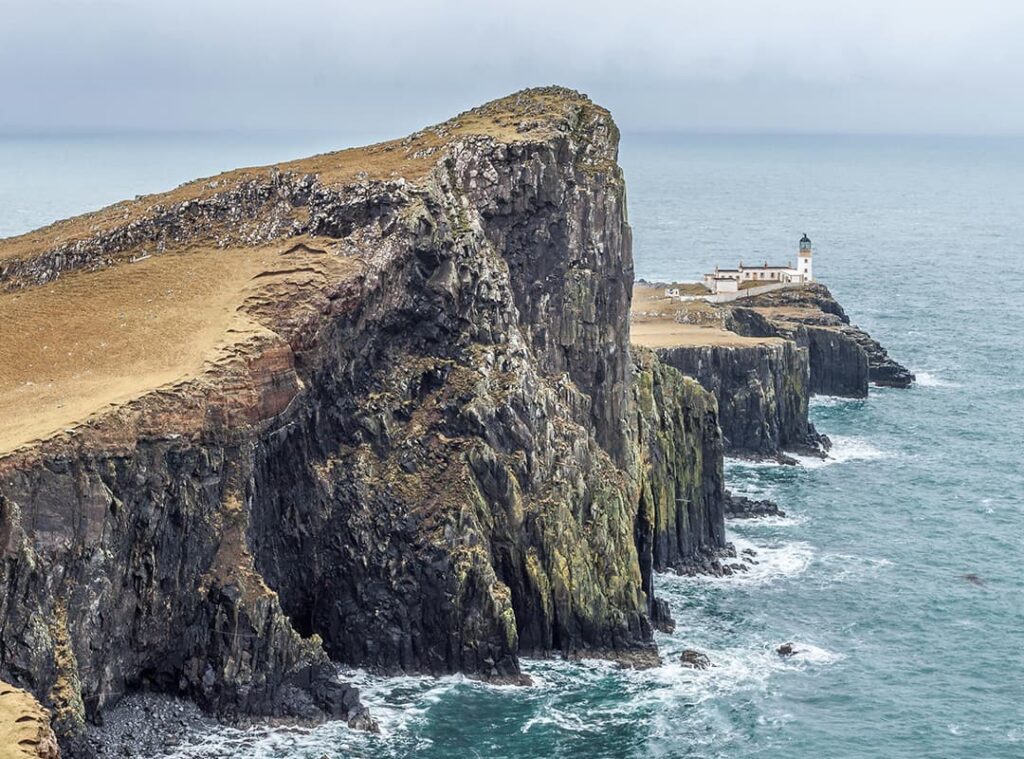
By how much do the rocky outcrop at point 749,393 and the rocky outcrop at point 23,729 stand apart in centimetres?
9495

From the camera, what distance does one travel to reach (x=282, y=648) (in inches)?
3319

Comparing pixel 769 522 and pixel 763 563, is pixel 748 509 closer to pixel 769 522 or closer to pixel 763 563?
pixel 769 522

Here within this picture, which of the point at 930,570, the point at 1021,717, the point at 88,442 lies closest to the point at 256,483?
the point at 88,442

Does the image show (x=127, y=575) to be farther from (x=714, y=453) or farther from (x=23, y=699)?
(x=714, y=453)

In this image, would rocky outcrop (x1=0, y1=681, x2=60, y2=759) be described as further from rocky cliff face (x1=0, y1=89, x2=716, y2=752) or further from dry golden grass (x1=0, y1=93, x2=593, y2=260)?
A: dry golden grass (x1=0, y1=93, x2=593, y2=260)

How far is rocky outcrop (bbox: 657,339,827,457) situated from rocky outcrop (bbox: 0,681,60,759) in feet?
312

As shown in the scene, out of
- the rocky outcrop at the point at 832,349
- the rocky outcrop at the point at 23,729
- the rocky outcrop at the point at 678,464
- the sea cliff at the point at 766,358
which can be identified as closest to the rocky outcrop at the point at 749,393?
the sea cliff at the point at 766,358

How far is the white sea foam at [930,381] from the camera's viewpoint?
181m

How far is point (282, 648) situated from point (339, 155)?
1536 inches

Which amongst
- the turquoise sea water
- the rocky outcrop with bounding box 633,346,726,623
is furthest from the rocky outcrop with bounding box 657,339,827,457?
the rocky outcrop with bounding box 633,346,726,623

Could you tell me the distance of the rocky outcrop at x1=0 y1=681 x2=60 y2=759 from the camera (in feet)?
190

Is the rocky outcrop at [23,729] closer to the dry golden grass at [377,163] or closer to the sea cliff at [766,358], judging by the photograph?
the dry golden grass at [377,163]

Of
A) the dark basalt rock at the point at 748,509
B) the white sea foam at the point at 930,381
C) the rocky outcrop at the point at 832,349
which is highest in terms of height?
the rocky outcrop at the point at 832,349

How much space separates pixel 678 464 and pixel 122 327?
46.1m
